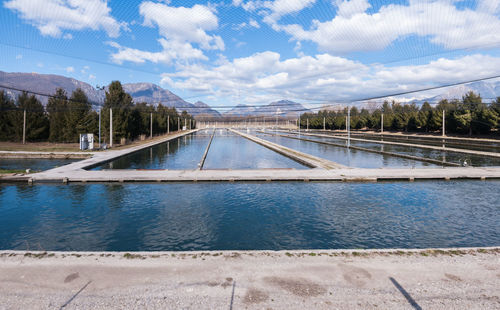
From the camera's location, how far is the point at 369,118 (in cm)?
11031

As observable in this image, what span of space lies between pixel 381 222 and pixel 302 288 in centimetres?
783

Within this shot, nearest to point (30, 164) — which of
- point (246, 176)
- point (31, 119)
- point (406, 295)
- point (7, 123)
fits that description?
point (246, 176)

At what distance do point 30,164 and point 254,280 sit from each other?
32.0 metres

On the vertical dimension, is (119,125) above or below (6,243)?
above

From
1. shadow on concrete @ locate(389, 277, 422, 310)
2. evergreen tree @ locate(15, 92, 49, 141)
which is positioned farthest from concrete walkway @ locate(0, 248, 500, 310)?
evergreen tree @ locate(15, 92, 49, 141)

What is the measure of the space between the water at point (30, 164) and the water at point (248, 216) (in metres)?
8.16

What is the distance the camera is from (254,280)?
24.1 ft

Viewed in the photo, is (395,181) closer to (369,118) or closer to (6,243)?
(6,243)

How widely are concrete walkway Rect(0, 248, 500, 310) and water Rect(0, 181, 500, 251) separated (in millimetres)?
2147

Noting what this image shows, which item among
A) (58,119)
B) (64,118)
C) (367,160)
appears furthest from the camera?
(64,118)

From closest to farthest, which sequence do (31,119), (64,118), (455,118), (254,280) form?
1. (254,280)
2. (31,119)
3. (64,118)
4. (455,118)

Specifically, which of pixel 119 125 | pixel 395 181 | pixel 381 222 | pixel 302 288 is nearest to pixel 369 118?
pixel 119 125

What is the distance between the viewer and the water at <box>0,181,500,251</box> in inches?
445

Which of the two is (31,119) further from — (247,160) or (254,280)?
(254,280)
